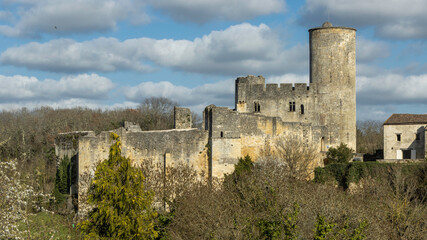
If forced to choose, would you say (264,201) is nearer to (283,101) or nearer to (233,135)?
(233,135)

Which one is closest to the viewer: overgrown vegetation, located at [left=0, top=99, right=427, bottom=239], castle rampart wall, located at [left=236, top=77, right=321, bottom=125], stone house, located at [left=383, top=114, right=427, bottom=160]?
overgrown vegetation, located at [left=0, top=99, right=427, bottom=239]

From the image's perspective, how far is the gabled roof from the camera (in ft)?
131

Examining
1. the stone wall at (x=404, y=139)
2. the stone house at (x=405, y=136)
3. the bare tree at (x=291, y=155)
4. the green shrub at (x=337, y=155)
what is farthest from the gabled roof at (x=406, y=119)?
the bare tree at (x=291, y=155)

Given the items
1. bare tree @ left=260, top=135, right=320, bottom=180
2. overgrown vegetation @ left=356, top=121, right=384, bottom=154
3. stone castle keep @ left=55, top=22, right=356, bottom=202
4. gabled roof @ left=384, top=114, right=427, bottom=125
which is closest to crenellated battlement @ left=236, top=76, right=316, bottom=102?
stone castle keep @ left=55, top=22, right=356, bottom=202

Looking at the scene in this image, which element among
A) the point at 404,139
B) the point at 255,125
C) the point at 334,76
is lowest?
the point at 404,139

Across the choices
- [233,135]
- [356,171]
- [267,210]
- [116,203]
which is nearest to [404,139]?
[356,171]

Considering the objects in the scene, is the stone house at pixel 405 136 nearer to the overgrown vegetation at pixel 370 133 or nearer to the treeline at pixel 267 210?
the treeline at pixel 267 210

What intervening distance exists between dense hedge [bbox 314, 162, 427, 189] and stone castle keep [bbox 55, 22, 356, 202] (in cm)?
195

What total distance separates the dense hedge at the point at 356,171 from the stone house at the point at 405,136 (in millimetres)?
6848

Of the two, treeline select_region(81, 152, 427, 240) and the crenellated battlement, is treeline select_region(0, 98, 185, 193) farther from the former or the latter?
treeline select_region(81, 152, 427, 240)

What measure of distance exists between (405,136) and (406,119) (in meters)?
1.26

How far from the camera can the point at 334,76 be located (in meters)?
40.8

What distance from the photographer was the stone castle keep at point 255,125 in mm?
31172

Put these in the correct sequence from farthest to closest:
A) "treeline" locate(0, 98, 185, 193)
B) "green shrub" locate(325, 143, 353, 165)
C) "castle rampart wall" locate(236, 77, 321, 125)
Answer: "treeline" locate(0, 98, 185, 193) → "castle rampart wall" locate(236, 77, 321, 125) → "green shrub" locate(325, 143, 353, 165)
